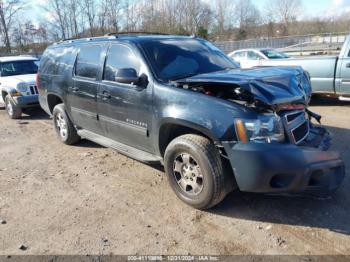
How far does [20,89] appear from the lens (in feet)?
29.7

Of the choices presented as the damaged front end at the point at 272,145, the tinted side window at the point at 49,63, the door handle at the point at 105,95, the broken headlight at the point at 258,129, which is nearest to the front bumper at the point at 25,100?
the tinted side window at the point at 49,63

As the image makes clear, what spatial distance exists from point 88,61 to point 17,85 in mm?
4780

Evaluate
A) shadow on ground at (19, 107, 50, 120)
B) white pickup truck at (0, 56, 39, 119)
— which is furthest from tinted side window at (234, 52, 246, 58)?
shadow on ground at (19, 107, 50, 120)

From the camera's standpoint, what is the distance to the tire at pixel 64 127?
6262 millimetres

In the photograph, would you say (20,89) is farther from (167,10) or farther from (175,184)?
(167,10)

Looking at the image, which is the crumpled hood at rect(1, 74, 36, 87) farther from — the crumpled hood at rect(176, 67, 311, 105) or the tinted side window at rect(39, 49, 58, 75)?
the crumpled hood at rect(176, 67, 311, 105)

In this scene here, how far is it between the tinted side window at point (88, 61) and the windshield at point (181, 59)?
3.07 feet

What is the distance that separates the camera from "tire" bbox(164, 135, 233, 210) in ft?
11.5

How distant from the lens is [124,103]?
4.46 m

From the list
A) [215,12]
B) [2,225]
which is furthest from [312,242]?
[215,12]

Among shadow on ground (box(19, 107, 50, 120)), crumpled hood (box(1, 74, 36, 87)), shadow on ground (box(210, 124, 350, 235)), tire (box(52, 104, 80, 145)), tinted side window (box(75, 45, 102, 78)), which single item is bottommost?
shadow on ground (box(19, 107, 50, 120))

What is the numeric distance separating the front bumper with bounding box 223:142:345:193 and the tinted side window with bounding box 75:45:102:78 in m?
2.60

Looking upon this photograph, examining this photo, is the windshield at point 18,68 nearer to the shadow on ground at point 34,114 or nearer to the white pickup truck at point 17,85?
the white pickup truck at point 17,85

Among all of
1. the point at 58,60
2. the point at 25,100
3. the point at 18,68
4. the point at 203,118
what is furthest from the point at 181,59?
the point at 18,68
